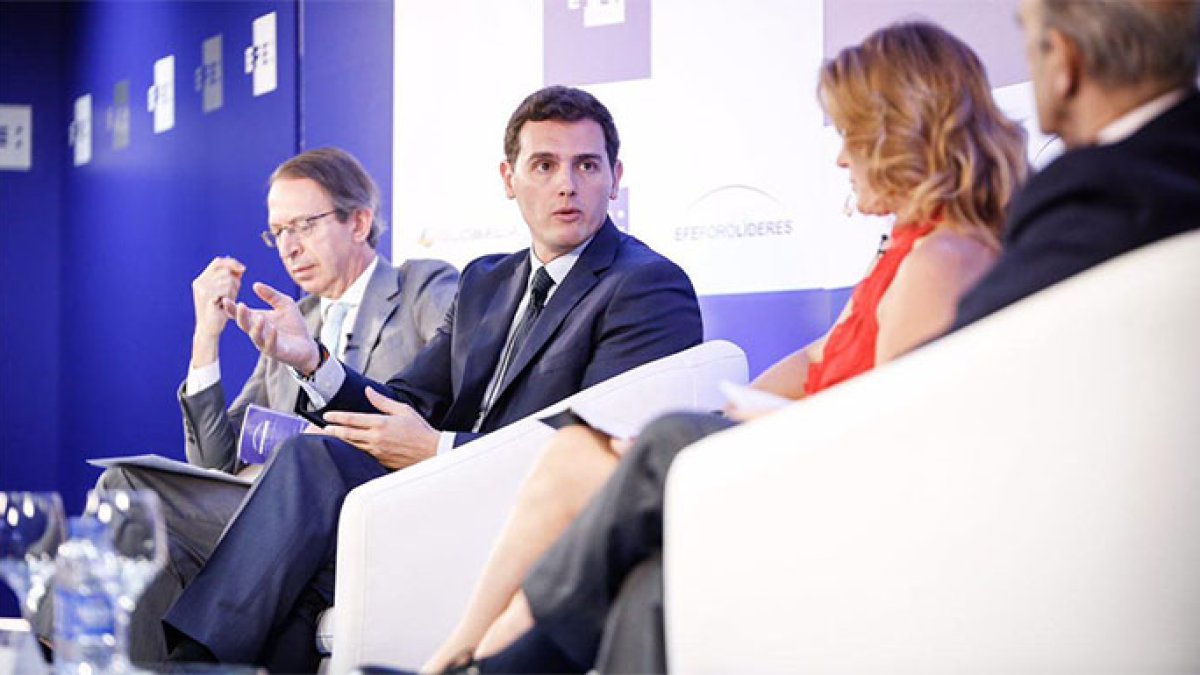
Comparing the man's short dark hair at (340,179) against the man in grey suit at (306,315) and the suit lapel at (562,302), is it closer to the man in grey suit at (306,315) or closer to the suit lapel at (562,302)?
the man in grey suit at (306,315)

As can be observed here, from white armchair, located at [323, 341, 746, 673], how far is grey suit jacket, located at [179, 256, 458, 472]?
1.27 metres

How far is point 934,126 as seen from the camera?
98.3 inches

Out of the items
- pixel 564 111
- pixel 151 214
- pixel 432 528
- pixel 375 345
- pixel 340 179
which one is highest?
pixel 564 111

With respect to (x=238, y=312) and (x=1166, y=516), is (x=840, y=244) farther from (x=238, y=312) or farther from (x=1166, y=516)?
(x=1166, y=516)

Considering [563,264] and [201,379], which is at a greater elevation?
[563,264]

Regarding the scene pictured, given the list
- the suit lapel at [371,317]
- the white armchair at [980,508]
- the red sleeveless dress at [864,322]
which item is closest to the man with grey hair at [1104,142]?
the white armchair at [980,508]

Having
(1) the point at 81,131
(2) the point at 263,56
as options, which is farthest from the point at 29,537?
(1) the point at 81,131

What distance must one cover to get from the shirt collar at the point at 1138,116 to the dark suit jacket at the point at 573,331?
61.8 inches

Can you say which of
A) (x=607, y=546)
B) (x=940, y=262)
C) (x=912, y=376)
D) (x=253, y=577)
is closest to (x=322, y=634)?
(x=253, y=577)

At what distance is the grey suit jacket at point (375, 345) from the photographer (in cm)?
435

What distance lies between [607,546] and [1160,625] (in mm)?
686

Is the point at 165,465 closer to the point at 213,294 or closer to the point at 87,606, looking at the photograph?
the point at 213,294

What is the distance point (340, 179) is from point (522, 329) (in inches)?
50.9

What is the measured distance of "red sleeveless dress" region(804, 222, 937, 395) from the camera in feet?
8.44
